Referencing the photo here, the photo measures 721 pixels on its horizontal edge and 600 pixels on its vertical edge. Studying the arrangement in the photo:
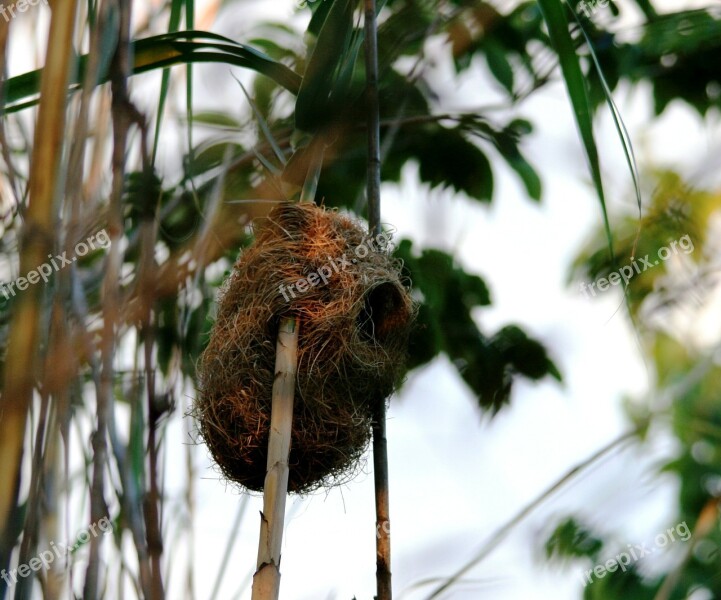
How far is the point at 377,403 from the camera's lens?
5.45 feet

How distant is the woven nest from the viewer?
1542mm

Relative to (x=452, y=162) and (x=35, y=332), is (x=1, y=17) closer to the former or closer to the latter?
(x=35, y=332)

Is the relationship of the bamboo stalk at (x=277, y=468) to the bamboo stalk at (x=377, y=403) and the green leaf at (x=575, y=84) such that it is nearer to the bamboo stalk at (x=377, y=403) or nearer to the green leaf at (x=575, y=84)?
the bamboo stalk at (x=377, y=403)

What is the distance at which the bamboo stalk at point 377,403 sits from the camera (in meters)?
1.29

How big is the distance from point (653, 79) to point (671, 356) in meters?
0.73

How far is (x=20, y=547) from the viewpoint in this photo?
0.60m

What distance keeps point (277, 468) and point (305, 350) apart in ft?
1.02

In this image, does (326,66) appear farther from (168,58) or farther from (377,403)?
(377,403)

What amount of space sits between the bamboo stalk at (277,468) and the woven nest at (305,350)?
0.17 feet

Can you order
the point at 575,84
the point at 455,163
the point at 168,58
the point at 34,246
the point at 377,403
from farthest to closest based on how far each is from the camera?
the point at 455,163 < the point at 377,403 < the point at 168,58 < the point at 575,84 < the point at 34,246

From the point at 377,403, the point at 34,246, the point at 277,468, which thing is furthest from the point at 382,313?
the point at 34,246

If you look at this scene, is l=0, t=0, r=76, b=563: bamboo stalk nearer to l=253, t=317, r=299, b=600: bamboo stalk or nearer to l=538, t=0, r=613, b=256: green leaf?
l=538, t=0, r=613, b=256: green leaf

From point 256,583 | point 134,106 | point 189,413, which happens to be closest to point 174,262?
point 134,106

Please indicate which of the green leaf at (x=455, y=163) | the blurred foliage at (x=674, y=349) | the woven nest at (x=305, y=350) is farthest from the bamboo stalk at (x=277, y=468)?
the green leaf at (x=455, y=163)
